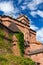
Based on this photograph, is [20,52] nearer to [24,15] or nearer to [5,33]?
[5,33]

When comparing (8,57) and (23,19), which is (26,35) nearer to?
(23,19)

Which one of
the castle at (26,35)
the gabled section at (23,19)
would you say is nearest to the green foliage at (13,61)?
the castle at (26,35)

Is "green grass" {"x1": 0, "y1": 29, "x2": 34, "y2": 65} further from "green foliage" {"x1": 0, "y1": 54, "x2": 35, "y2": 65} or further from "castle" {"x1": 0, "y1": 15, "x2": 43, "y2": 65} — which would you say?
"castle" {"x1": 0, "y1": 15, "x2": 43, "y2": 65}

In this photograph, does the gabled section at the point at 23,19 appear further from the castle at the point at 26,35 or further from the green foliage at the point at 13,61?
the green foliage at the point at 13,61

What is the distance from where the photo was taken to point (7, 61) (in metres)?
42.4

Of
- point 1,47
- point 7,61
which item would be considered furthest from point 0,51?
point 7,61

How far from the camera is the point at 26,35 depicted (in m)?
72.4

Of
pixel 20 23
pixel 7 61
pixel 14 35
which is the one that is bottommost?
pixel 7 61

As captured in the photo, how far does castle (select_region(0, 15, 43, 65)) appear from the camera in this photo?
5603 centimetres

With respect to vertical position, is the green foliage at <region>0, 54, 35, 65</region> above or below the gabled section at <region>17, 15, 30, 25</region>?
below

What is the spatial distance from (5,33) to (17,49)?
5614 millimetres

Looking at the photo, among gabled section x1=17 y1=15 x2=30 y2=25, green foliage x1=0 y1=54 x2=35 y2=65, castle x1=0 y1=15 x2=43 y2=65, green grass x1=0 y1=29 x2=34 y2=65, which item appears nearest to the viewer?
green foliage x1=0 y1=54 x2=35 y2=65

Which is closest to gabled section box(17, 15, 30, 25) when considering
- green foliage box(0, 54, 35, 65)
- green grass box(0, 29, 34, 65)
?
green grass box(0, 29, 34, 65)

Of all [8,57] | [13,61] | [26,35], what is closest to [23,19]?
[26,35]
